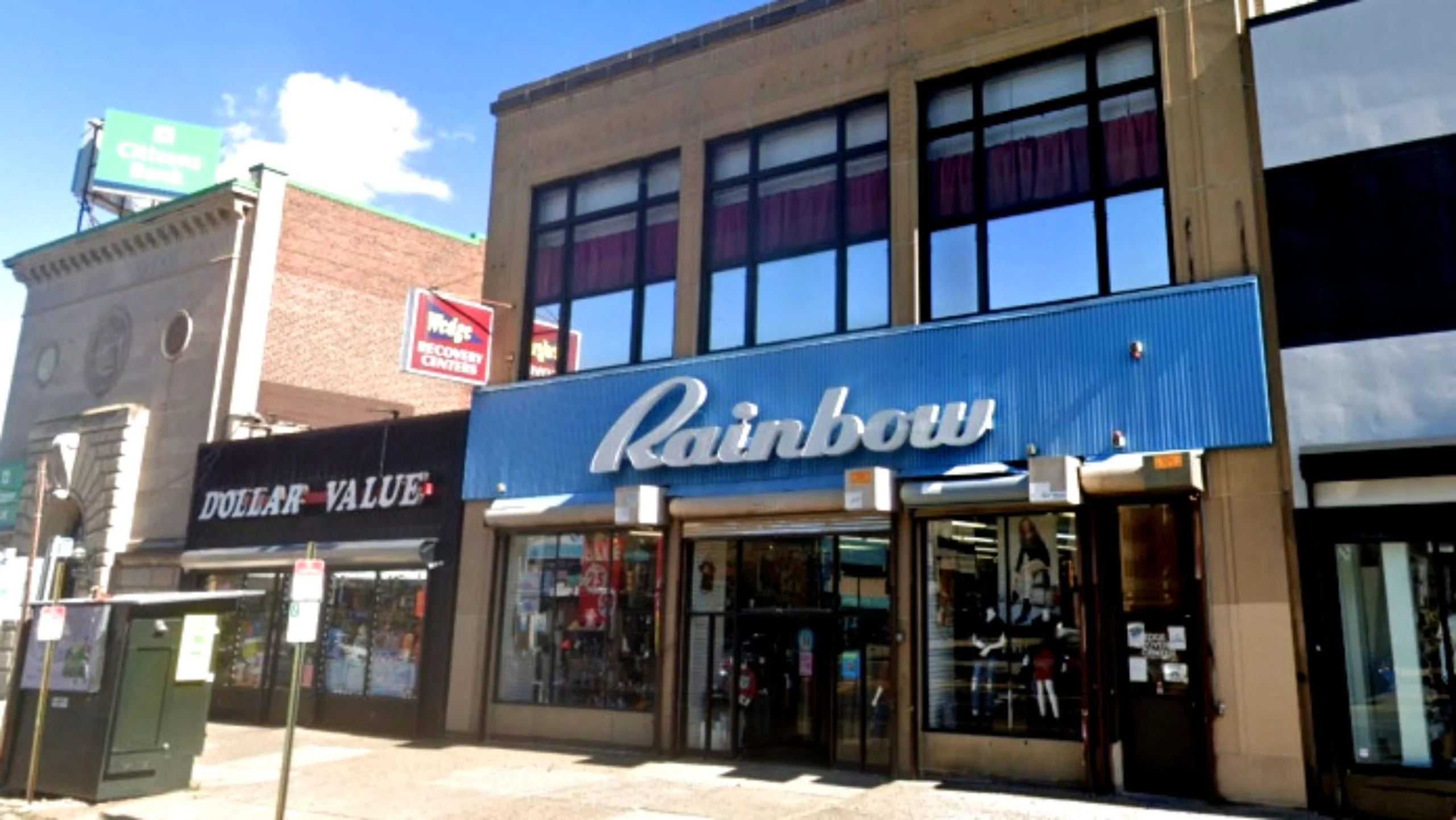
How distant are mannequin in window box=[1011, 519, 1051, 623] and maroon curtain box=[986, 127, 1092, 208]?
4.42 m

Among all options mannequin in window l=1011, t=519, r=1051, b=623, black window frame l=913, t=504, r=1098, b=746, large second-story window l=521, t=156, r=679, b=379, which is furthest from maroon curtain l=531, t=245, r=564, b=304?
mannequin in window l=1011, t=519, r=1051, b=623

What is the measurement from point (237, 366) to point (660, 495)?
1316cm

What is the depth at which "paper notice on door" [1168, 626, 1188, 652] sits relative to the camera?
40.4 ft

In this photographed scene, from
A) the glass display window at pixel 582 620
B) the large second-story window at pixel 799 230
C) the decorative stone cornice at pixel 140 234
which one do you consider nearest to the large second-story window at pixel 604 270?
the large second-story window at pixel 799 230

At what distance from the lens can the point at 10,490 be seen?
28828 millimetres

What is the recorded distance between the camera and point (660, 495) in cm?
1598

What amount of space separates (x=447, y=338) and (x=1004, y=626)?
10301mm

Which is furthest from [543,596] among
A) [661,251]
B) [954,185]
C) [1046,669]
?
[954,185]

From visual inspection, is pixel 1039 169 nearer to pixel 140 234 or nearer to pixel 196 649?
pixel 196 649

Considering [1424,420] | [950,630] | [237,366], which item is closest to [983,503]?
[950,630]

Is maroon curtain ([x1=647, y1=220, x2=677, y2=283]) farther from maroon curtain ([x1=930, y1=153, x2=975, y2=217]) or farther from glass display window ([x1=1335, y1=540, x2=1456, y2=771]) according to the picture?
glass display window ([x1=1335, y1=540, x2=1456, y2=771])

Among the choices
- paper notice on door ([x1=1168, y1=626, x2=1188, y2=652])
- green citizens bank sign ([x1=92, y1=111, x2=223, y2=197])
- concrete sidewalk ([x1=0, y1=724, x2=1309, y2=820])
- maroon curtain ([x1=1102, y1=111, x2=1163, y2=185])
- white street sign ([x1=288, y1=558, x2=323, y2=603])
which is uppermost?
green citizens bank sign ([x1=92, y1=111, x2=223, y2=197])

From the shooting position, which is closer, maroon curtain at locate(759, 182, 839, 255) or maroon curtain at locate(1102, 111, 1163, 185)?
maroon curtain at locate(1102, 111, 1163, 185)

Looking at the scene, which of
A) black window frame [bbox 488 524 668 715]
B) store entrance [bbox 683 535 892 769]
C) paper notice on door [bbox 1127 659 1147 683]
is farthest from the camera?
black window frame [bbox 488 524 668 715]
